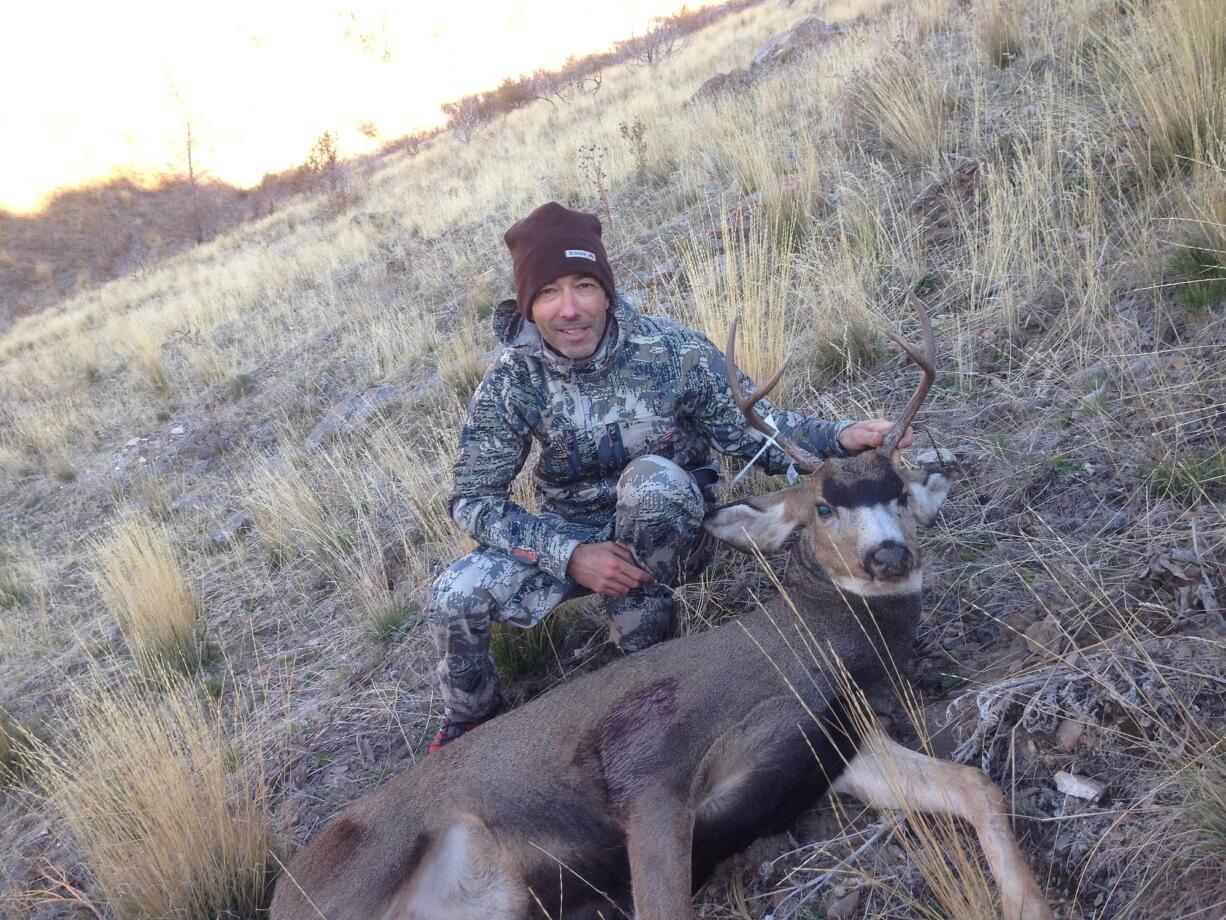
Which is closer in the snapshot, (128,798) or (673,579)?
(128,798)

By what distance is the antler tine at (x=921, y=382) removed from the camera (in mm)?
3053

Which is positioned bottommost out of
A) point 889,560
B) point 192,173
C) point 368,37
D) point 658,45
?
point 889,560

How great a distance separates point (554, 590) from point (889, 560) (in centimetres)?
136

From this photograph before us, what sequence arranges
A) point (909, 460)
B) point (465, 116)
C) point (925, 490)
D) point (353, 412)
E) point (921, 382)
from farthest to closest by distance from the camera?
point (465, 116), point (353, 412), point (909, 460), point (925, 490), point (921, 382)

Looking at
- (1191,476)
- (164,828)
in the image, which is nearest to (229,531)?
(164,828)

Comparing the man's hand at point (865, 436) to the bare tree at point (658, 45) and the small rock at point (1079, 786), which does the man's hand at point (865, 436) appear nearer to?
the small rock at point (1079, 786)

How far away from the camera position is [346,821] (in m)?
3.03

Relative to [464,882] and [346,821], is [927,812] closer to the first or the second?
[464,882]

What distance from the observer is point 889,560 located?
2.98 metres

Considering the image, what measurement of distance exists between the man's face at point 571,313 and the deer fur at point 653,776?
1.16 metres

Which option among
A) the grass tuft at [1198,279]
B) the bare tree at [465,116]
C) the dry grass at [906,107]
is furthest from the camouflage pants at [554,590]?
the bare tree at [465,116]

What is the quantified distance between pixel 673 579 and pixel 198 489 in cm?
625

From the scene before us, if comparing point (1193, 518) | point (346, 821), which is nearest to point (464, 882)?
point (346, 821)

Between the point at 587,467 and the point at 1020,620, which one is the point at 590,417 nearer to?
the point at 587,467
